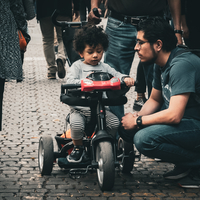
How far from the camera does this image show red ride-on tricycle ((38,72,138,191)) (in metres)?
3.23

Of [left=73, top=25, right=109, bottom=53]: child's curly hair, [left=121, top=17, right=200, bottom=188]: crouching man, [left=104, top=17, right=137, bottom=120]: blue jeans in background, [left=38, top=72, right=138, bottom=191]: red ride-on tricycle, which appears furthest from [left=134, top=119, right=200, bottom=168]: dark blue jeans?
[left=104, top=17, right=137, bottom=120]: blue jeans in background

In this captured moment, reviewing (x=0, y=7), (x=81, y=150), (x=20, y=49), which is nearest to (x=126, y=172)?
(x=81, y=150)

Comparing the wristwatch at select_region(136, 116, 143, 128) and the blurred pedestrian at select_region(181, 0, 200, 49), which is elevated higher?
the blurred pedestrian at select_region(181, 0, 200, 49)

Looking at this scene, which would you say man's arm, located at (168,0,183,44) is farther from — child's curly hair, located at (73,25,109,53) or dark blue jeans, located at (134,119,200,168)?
dark blue jeans, located at (134,119,200,168)

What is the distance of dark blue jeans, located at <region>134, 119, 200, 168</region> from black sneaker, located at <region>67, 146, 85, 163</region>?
0.56 metres

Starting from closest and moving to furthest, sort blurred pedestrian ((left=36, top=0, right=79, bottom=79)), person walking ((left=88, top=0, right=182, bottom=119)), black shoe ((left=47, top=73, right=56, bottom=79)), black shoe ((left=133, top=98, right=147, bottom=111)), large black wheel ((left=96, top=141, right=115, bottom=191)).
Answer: large black wheel ((left=96, top=141, right=115, bottom=191)) < person walking ((left=88, top=0, right=182, bottom=119)) < black shoe ((left=133, top=98, right=147, bottom=111)) < blurred pedestrian ((left=36, top=0, right=79, bottom=79)) < black shoe ((left=47, top=73, right=56, bottom=79))

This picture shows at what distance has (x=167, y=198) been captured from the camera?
3262 mm

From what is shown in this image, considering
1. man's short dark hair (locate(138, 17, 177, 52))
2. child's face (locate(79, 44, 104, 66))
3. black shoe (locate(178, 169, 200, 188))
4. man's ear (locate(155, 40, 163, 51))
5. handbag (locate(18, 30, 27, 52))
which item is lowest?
black shoe (locate(178, 169, 200, 188))

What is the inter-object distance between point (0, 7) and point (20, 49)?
545 mm

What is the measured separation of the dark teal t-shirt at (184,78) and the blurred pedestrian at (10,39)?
1314 mm

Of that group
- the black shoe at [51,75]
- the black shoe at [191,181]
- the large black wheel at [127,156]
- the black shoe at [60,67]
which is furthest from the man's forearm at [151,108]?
the black shoe at [51,75]

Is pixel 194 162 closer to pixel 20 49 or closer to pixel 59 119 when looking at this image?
pixel 20 49

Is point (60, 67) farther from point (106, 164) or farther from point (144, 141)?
point (106, 164)

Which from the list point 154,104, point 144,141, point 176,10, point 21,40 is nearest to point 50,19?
point 176,10
